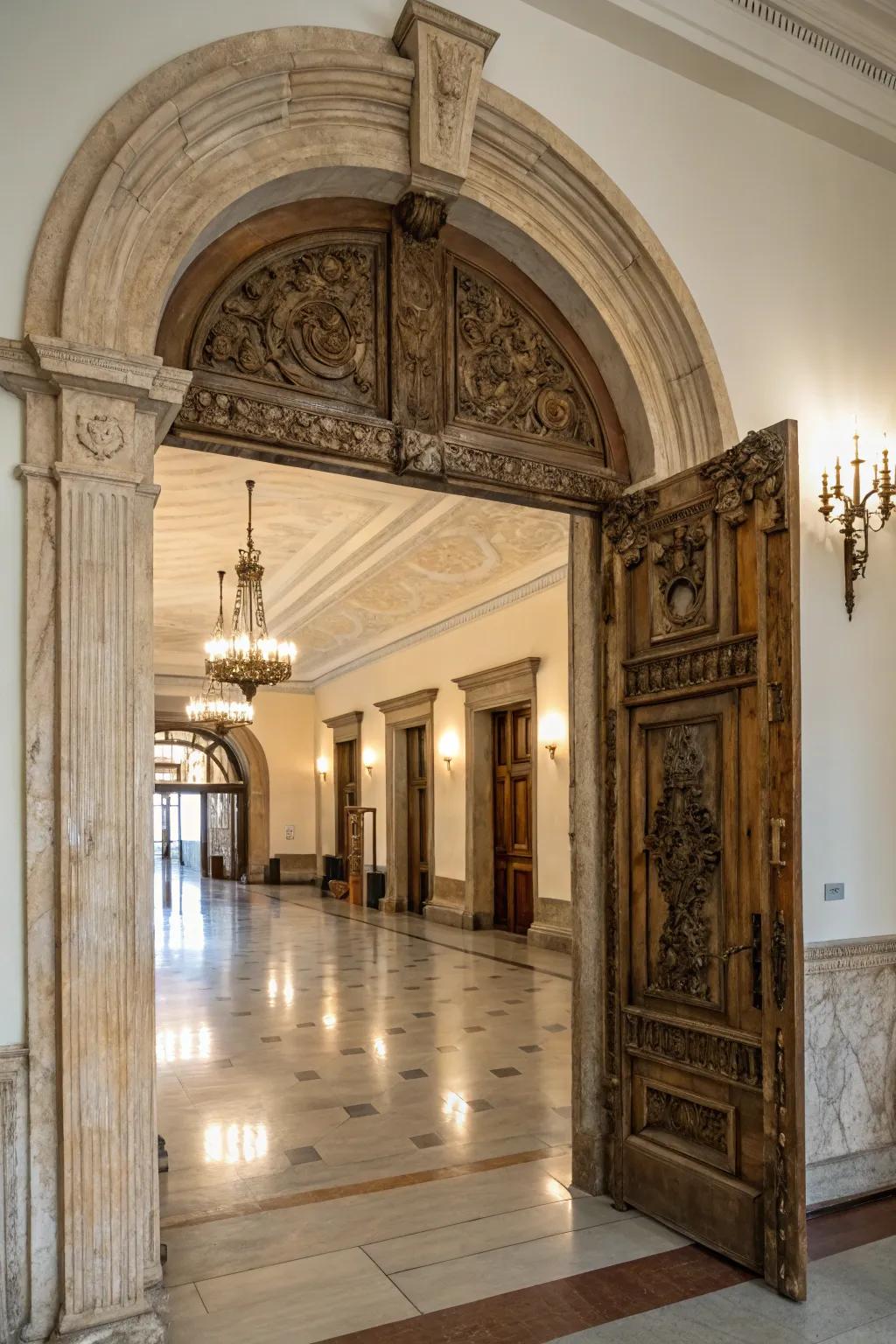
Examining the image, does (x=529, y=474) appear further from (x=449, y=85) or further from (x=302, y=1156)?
(x=302, y=1156)

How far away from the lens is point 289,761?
1998 cm

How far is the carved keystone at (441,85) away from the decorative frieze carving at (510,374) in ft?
1.53

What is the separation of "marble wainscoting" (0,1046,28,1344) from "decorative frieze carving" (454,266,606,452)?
108 inches

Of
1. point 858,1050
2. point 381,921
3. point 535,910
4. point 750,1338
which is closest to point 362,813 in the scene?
point 381,921

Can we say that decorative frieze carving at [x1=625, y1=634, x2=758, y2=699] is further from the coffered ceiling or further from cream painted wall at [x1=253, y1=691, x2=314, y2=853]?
cream painted wall at [x1=253, y1=691, x2=314, y2=853]

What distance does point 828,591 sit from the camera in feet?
14.1

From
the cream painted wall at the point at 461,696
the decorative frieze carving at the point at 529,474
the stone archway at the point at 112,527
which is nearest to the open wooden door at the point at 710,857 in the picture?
the decorative frieze carving at the point at 529,474

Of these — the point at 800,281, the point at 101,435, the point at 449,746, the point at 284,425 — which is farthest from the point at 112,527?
the point at 449,746

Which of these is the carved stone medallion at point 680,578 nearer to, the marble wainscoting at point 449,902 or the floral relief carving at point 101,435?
the floral relief carving at point 101,435

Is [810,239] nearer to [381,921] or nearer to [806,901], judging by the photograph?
[806,901]

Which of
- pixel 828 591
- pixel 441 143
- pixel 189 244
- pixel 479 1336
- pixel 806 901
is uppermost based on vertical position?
pixel 441 143

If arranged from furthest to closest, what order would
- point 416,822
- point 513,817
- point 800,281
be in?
point 416,822
point 513,817
point 800,281

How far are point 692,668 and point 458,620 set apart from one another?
953 cm

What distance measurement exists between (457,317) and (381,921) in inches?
428
